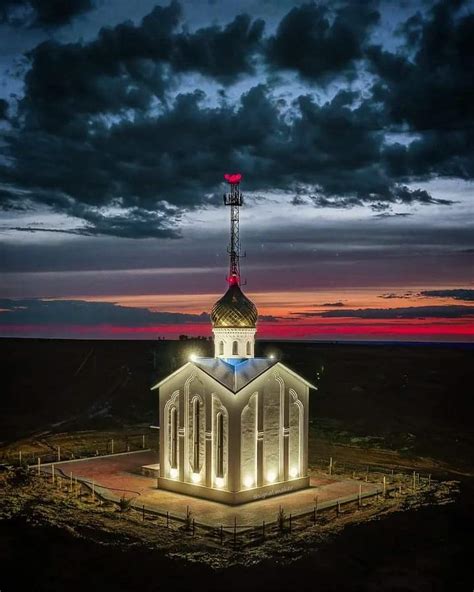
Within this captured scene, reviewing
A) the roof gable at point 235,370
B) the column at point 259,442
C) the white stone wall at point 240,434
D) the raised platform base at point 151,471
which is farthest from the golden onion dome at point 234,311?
the raised platform base at point 151,471

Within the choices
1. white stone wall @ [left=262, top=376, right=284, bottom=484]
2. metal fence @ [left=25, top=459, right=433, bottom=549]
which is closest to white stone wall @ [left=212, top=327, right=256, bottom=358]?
white stone wall @ [left=262, top=376, right=284, bottom=484]

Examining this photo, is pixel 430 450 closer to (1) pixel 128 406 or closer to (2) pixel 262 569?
(2) pixel 262 569

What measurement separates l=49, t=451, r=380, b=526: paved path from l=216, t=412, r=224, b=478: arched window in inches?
52.1

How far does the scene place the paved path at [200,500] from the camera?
2658 cm

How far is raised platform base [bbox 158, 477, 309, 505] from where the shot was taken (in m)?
28.1

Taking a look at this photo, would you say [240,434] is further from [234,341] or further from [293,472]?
[234,341]

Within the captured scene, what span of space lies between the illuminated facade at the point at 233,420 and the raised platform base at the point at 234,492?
0.04m

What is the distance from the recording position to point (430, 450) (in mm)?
41312

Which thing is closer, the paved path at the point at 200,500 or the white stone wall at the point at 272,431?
the paved path at the point at 200,500

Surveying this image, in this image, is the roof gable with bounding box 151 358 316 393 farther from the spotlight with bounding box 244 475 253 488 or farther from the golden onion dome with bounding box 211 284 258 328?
the spotlight with bounding box 244 475 253 488

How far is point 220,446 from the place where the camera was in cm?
2883

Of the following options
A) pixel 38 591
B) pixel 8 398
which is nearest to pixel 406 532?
pixel 38 591

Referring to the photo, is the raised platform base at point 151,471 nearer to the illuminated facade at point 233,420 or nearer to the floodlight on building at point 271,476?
the illuminated facade at point 233,420

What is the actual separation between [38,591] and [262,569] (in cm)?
651
